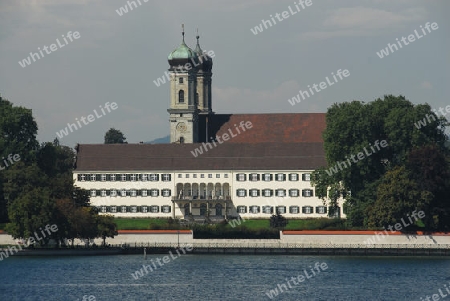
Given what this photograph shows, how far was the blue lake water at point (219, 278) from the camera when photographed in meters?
106

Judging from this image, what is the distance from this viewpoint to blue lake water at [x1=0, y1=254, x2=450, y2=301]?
349 feet

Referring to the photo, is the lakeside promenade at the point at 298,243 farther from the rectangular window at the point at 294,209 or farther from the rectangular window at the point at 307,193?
the rectangular window at the point at 307,193

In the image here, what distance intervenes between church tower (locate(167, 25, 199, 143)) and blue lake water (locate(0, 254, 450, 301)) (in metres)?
44.8

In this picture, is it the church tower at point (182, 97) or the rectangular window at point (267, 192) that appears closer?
the rectangular window at point (267, 192)

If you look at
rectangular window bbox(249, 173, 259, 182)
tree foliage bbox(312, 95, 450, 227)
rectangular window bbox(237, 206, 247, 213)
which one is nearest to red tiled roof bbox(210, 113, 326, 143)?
rectangular window bbox(249, 173, 259, 182)

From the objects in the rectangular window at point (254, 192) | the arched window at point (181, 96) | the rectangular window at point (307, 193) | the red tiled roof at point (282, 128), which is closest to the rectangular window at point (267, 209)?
the rectangular window at point (254, 192)

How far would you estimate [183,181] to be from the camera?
164 metres

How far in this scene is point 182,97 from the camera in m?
179

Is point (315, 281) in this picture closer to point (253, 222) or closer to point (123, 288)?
point (123, 288)

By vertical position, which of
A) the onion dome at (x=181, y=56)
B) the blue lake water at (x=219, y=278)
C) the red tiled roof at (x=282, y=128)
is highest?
the onion dome at (x=181, y=56)

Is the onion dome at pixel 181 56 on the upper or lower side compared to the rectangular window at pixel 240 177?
upper

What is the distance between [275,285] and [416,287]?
9629 millimetres

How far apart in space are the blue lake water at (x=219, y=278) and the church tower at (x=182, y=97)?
44.8 m

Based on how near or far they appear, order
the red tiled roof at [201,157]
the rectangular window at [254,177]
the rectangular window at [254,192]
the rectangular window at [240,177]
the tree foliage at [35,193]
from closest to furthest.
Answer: the tree foliage at [35,193], the rectangular window at [254,192], the rectangular window at [254,177], the red tiled roof at [201,157], the rectangular window at [240,177]
